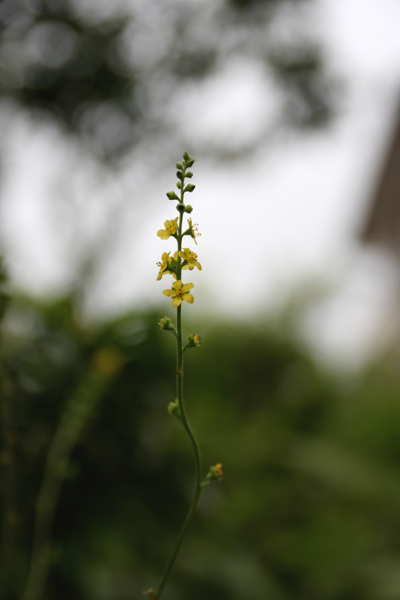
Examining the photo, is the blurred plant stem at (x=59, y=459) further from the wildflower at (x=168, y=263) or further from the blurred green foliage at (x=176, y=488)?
the wildflower at (x=168, y=263)

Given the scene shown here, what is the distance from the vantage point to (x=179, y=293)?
0.17 meters

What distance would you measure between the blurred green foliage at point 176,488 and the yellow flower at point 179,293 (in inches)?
13.5

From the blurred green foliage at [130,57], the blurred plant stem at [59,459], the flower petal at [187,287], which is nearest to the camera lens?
the flower petal at [187,287]

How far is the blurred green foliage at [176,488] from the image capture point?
0.62 metres

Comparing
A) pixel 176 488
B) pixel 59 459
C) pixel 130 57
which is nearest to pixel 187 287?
pixel 59 459

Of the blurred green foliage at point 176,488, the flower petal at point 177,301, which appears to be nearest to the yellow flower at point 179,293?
the flower petal at point 177,301

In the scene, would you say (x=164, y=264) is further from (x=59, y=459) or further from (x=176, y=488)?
(x=176, y=488)

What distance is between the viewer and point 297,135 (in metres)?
1.11

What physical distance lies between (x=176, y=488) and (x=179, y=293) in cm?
72

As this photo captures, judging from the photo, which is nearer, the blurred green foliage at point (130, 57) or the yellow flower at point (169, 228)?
the yellow flower at point (169, 228)

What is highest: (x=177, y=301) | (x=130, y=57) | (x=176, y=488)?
(x=130, y=57)

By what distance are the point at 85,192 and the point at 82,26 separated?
0.35 metres

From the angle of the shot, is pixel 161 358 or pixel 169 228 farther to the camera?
pixel 161 358

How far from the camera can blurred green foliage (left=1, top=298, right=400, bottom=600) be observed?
0.62m
